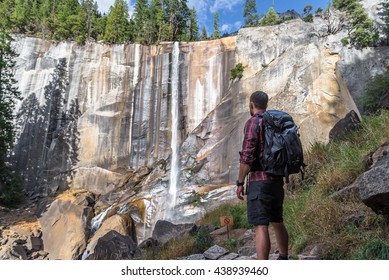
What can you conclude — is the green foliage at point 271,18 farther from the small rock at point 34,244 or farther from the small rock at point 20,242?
the small rock at point 20,242

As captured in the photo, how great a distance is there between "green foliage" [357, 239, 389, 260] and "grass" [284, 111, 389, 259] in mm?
36

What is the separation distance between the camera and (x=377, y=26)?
24734 millimetres

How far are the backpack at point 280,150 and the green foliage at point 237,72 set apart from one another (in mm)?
19787

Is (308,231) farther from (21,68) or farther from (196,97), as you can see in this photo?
(21,68)

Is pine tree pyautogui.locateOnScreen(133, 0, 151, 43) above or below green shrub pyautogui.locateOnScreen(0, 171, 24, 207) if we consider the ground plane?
above

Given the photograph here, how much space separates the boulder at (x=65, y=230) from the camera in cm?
1524

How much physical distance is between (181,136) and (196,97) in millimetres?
2949

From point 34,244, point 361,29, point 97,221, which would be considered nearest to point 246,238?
point 97,221

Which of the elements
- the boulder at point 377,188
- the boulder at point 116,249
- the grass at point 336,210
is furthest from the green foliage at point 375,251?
the boulder at point 116,249

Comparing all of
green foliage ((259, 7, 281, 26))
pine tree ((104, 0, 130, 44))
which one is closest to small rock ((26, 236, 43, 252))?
pine tree ((104, 0, 130, 44))

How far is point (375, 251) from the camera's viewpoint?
10.5 ft

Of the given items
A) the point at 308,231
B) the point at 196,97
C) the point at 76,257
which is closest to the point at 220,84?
the point at 196,97

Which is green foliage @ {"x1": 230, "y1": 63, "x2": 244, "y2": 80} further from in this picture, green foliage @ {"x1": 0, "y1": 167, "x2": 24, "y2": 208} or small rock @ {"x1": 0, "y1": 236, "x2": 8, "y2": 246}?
small rock @ {"x1": 0, "y1": 236, "x2": 8, "y2": 246}

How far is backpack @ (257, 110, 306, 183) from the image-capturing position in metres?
A: 3.17
